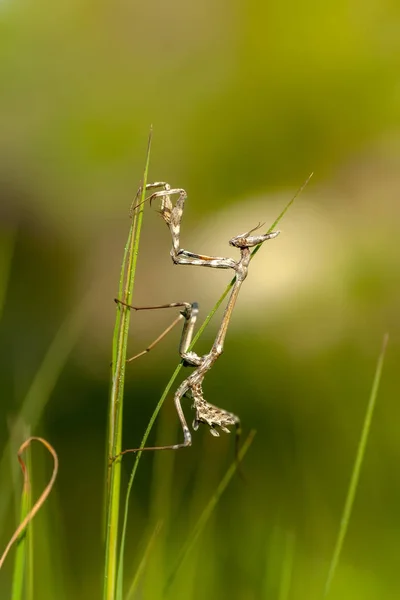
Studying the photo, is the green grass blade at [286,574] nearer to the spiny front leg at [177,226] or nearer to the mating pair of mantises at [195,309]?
the mating pair of mantises at [195,309]

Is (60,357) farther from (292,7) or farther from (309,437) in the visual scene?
(292,7)

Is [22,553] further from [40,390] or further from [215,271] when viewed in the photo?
[215,271]

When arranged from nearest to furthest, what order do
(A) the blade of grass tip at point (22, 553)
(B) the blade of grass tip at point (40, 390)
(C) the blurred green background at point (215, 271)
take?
(A) the blade of grass tip at point (22, 553) < (B) the blade of grass tip at point (40, 390) < (C) the blurred green background at point (215, 271)

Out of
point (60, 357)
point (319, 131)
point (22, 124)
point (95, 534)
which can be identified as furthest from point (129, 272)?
point (22, 124)

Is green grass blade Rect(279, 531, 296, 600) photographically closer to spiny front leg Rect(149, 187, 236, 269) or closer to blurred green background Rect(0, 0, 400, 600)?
blurred green background Rect(0, 0, 400, 600)

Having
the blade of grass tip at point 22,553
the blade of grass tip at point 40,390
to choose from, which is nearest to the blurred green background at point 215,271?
the blade of grass tip at point 40,390

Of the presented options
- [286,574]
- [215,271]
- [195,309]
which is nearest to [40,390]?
[195,309]

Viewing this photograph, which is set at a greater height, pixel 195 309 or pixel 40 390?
pixel 195 309

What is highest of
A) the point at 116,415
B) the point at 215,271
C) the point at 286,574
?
the point at 215,271
